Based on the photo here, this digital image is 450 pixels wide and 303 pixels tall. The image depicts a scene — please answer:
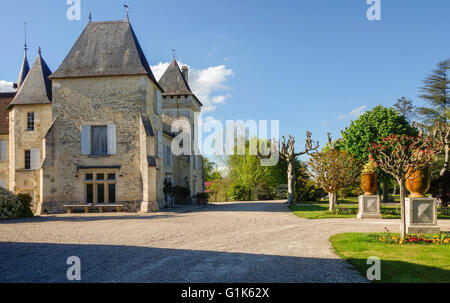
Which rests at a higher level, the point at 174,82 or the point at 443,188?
the point at 174,82

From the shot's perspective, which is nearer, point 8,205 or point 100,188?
point 8,205

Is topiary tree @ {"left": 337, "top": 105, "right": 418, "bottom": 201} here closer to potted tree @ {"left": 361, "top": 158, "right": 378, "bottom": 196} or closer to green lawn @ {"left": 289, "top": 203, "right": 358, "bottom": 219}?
green lawn @ {"left": 289, "top": 203, "right": 358, "bottom": 219}

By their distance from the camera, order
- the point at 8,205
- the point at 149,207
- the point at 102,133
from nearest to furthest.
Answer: the point at 8,205, the point at 149,207, the point at 102,133

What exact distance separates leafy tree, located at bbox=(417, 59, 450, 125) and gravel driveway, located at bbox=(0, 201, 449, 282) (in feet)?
112

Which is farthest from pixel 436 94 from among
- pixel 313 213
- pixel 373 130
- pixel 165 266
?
pixel 165 266

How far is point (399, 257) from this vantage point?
23.1 feet

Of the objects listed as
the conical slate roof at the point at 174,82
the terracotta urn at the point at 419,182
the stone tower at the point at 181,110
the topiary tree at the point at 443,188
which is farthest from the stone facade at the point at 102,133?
the topiary tree at the point at 443,188

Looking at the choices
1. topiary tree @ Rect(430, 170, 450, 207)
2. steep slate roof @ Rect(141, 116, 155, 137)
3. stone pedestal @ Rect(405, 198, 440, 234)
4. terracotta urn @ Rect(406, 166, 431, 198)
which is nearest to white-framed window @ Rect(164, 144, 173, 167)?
steep slate roof @ Rect(141, 116, 155, 137)

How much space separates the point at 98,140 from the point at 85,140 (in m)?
0.71

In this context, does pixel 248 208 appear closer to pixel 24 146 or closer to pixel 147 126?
pixel 147 126

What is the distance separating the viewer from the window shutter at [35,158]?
77.2 ft

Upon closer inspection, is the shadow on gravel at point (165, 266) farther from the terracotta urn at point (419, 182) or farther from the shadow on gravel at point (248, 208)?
the shadow on gravel at point (248, 208)

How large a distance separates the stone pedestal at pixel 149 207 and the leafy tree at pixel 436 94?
1260 inches
